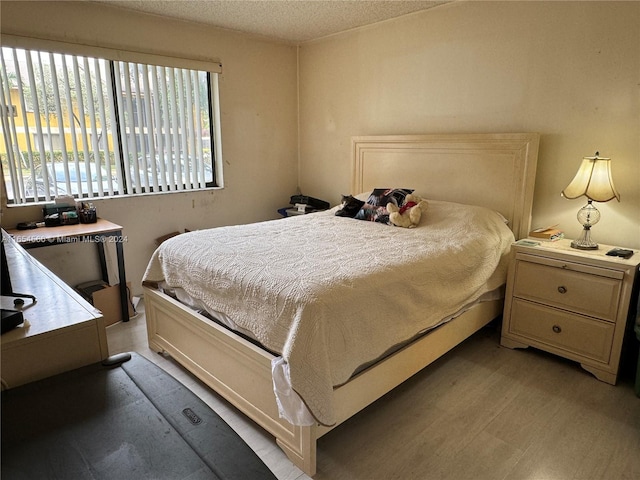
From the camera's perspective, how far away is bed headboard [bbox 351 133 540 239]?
2719mm

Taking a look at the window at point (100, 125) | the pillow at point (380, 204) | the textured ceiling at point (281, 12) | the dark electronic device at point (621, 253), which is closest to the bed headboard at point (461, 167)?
the pillow at point (380, 204)

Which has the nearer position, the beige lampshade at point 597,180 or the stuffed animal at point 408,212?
the beige lampshade at point 597,180

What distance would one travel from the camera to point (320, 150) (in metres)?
4.20

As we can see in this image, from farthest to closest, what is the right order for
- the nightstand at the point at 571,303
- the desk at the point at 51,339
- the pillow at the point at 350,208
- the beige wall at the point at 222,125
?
the pillow at the point at 350,208 < the beige wall at the point at 222,125 < the nightstand at the point at 571,303 < the desk at the point at 51,339

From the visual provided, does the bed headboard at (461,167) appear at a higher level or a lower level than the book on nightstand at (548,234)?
higher

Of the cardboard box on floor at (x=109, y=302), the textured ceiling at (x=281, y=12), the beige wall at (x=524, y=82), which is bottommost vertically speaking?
the cardboard box on floor at (x=109, y=302)

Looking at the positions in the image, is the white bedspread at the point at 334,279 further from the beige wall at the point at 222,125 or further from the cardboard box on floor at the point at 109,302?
the beige wall at the point at 222,125

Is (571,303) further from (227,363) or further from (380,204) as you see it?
(227,363)

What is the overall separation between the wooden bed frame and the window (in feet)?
4.39

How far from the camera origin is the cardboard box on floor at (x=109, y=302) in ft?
9.19

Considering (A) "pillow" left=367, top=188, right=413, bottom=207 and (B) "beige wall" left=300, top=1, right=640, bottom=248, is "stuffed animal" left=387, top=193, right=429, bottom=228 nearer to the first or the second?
(A) "pillow" left=367, top=188, right=413, bottom=207

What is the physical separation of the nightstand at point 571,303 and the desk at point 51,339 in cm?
229

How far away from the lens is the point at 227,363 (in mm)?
1914

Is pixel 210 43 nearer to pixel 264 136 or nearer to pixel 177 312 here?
pixel 264 136
